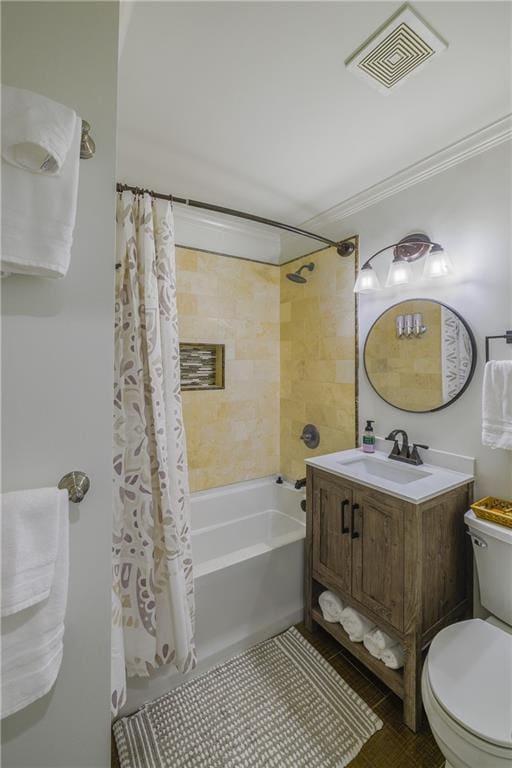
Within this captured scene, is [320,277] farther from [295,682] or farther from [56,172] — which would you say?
[295,682]

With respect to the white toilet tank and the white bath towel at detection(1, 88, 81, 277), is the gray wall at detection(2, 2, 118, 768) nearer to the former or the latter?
the white bath towel at detection(1, 88, 81, 277)

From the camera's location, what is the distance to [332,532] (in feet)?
5.68

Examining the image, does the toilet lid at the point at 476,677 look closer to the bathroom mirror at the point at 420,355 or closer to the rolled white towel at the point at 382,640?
the rolled white towel at the point at 382,640

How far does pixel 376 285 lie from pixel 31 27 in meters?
1.73

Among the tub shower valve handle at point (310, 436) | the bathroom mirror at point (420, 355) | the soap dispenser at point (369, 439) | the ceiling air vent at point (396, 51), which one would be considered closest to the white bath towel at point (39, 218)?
the ceiling air vent at point (396, 51)

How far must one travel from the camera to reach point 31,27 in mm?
744

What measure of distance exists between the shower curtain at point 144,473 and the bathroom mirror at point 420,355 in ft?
4.17

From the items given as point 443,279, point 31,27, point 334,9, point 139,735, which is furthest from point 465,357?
point 139,735

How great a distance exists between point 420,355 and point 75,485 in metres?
1.73

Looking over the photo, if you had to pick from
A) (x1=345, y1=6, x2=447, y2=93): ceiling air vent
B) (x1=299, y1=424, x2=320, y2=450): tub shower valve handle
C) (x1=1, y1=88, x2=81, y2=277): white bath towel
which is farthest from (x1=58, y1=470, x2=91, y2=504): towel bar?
(x1=299, y1=424, x2=320, y2=450): tub shower valve handle

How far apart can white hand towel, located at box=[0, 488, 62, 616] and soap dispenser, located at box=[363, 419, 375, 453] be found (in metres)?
1.70

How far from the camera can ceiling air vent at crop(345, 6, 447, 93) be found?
1.05 meters

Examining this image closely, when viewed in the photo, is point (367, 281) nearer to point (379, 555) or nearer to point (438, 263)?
point (438, 263)

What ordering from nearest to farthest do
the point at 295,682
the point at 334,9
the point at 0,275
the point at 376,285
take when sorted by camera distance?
the point at 0,275, the point at 334,9, the point at 295,682, the point at 376,285
